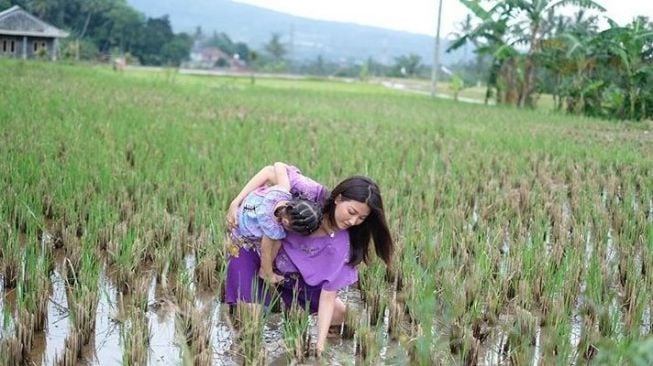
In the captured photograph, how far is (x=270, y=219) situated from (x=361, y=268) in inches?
31.1

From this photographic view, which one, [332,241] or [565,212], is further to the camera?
[565,212]

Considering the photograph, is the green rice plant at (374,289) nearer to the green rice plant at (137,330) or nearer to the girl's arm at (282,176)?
the girl's arm at (282,176)

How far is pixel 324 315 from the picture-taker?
9.11 feet

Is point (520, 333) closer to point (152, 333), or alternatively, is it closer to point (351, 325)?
point (351, 325)

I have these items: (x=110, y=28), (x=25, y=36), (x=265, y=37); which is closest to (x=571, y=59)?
(x=25, y=36)

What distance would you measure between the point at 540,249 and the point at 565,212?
1.40m

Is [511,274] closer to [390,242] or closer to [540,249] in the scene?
[540,249]

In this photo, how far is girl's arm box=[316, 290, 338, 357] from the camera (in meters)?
2.68

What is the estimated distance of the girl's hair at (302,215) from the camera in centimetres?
266

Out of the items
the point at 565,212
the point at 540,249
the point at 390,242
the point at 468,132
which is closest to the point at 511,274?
the point at 540,249

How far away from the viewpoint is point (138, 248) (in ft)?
11.5

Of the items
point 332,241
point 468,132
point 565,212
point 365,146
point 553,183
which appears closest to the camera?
point 332,241

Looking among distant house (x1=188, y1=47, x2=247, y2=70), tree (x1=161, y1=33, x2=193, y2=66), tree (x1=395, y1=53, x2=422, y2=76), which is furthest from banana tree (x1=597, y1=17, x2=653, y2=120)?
distant house (x1=188, y1=47, x2=247, y2=70)

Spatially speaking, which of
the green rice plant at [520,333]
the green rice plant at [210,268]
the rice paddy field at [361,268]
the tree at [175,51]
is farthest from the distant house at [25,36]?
the green rice plant at [520,333]
